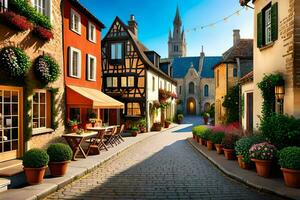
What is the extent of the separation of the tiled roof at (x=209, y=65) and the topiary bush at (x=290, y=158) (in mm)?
50794

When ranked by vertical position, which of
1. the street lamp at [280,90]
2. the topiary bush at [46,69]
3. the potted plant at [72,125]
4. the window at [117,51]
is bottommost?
the potted plant at [72,125]

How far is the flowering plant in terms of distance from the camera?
25.1 feet

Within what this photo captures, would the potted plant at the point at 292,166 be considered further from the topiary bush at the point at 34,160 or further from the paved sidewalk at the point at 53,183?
the topiary bush at the point at 34,160

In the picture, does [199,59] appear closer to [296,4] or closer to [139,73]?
[139,73]

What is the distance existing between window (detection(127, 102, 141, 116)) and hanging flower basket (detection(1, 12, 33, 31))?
15954 millimetres

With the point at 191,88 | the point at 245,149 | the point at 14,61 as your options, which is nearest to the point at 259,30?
the point at 245,149

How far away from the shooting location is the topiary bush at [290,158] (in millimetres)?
6590

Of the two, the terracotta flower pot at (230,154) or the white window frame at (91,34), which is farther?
the white window frame at (91,34)

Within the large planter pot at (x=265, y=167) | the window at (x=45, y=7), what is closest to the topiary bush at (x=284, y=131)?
the large planter pot at (x=265, y=167)

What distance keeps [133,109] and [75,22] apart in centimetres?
1166

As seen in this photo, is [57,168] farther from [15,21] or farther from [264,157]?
[264,157]

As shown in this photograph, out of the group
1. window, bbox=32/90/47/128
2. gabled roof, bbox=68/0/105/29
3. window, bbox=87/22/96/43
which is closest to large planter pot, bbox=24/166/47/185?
window, bbox=32/90/47/128

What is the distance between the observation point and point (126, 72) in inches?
994

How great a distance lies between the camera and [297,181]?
662 centimetres
